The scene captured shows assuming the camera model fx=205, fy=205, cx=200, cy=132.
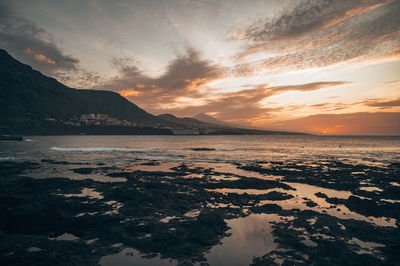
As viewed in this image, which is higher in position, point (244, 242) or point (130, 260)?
point (244, 242)

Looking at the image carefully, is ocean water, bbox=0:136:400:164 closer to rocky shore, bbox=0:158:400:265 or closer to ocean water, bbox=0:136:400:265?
rocky shore, bbox=0:158:400:265

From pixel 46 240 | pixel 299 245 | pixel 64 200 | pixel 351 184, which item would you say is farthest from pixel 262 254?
pixel 351 184

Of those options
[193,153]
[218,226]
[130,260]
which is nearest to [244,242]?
[218,226]

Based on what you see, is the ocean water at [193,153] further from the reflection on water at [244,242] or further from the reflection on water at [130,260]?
the reflection on water at [130,260]

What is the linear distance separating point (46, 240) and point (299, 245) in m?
12.4

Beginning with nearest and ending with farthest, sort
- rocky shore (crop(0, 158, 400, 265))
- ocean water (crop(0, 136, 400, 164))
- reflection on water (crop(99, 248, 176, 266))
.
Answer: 1. reflection on water (crop(99, 248, 176, 266))
2. rocky shore (crop(0, 158, 400, 265))
3. ocean water (crop(0, 136, 400, 164))

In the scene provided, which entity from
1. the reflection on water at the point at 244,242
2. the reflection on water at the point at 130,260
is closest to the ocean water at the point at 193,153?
the reflection on water at the point at 244,242

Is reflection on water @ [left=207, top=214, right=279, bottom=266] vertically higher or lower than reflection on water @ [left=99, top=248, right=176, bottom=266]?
higher

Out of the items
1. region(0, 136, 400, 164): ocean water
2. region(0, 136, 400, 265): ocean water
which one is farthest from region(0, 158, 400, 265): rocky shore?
region(0, 136, 400, 164): ocean water

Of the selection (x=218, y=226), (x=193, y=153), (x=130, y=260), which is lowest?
(x=193, y=153)

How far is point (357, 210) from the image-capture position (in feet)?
50.3

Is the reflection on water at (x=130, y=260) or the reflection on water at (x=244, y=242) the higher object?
the reflection on water at (x=244, y=242)

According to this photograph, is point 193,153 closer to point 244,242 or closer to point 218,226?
point 218,226

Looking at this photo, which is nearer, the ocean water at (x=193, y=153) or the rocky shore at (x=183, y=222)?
the rocky shore at (x=183, y=222)
